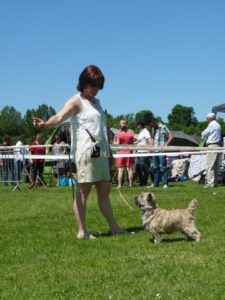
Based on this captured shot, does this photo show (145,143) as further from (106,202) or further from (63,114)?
(63,114)

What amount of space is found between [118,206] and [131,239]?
340 cm

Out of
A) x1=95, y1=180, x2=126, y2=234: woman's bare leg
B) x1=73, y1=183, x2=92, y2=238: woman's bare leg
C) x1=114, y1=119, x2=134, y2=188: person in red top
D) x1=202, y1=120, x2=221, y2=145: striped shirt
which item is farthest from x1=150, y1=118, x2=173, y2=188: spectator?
x1=73, y1=183, x2=92, y2=238: woman's bare leg

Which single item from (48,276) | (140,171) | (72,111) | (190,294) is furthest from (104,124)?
(140,171)

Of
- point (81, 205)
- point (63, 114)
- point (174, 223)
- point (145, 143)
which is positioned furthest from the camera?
point (145, 143)

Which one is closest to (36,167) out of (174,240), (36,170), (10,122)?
(36,170)

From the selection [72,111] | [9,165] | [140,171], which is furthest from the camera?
[9,165]

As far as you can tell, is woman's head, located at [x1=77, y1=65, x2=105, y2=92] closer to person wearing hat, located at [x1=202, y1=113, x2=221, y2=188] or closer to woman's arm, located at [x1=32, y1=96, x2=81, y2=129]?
woman's arm, located at [x1=32, y1=96, x2=81, y2=129]

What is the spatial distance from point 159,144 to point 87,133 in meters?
8.37

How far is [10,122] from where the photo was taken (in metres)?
94.5

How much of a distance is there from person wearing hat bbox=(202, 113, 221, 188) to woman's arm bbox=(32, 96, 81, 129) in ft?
25.2

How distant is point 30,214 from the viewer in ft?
28.6

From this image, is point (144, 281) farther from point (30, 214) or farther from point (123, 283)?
point (30, 214)

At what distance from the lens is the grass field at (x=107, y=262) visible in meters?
3.83

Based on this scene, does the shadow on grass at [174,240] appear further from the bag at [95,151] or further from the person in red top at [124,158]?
the person in red top at [124,158]
